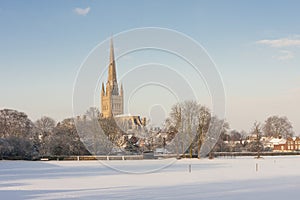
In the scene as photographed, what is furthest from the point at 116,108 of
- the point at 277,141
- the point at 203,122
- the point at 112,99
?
the point at 277,141

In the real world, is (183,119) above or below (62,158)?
above

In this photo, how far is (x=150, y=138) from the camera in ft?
202

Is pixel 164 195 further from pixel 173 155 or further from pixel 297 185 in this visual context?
pixel 173 155

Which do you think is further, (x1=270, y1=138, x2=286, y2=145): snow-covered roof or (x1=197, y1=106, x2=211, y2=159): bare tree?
(x1=270, y1=138, x2=286, y2=145): snow-covered roof

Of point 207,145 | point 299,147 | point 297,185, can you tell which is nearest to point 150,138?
point 207,145

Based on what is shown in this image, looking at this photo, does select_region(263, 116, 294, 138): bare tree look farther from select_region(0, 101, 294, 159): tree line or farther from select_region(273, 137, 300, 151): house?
select_region(0, 101, 294, 159): tree line

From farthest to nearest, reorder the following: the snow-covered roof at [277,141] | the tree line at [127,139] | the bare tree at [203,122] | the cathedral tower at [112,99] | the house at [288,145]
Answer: the snow-covered roof at [277,141] < the house at [288,145] < the bare tree at [203,122] < the cathedral tower at [112,99] < the tree line at [127,139]

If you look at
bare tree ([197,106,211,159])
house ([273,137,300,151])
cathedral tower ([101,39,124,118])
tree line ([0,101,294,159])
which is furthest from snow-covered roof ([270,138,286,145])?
cathedral tower ([101,39,124,118])

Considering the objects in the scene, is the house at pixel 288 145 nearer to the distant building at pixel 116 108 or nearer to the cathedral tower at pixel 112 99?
the distant building at pixel 116 108

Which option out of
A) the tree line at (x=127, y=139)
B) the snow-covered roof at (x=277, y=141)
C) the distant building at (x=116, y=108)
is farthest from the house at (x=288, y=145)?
the distant building at (x=116, y=108)

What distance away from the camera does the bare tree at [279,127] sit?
353ft

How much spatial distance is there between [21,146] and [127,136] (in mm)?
15126

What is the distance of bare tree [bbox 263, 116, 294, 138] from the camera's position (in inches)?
4237

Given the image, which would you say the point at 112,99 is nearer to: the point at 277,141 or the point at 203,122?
the point at 203,122
